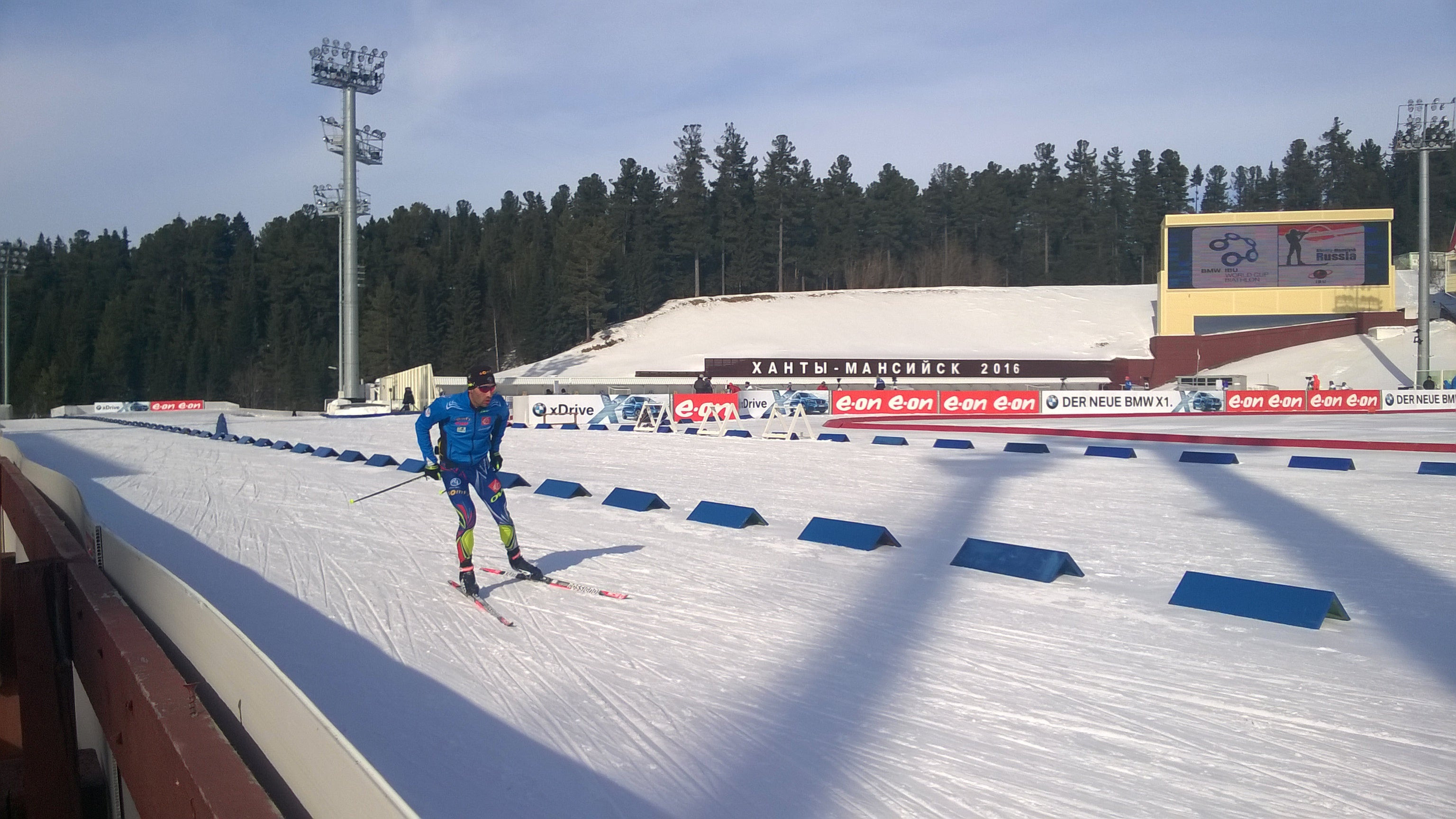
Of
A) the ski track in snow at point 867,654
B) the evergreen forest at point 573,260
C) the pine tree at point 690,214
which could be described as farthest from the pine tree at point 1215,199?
the ski track in snow at point 867,654

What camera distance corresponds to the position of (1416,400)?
35.8 metres

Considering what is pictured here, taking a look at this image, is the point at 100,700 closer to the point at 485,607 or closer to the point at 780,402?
the point at 485,607

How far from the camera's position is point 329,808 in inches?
114

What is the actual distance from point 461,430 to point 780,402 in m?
27.8

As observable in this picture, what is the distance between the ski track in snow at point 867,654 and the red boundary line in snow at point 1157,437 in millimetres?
6876

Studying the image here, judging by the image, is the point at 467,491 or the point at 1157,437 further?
the point at 1157,437

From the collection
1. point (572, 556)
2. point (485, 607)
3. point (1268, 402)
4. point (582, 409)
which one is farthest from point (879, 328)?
point (485, 607)

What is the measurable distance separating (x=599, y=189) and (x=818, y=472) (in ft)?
371

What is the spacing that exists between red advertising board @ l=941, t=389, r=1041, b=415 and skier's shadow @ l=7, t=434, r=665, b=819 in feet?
96.5

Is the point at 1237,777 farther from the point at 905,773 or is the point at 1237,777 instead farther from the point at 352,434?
the point at 352,434

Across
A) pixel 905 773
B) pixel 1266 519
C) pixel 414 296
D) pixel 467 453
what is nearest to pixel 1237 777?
pixel 905 773

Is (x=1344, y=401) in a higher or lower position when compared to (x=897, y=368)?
lower

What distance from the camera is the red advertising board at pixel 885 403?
3519 centimetres

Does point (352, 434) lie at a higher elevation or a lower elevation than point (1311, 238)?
lower
